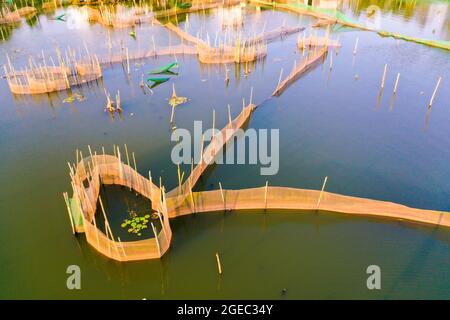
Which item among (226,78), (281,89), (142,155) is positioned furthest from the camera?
(226,78)

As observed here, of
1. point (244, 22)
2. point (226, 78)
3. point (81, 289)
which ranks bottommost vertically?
point (81, 289)

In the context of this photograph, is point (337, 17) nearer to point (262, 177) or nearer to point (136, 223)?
point (262, 177)

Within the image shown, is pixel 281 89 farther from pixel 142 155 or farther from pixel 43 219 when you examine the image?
pixel 43 219

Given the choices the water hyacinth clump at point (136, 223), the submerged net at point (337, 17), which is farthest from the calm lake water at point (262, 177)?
the submerged net at point (337, 17)

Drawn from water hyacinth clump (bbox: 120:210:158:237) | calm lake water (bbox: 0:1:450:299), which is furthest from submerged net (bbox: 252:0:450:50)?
water hyacinth clump (bbox: 120:210:158:237)

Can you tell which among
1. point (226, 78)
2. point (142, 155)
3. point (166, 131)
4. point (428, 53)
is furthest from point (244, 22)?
point (142, 155)

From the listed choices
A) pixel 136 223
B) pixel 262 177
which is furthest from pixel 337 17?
pixel 136 223

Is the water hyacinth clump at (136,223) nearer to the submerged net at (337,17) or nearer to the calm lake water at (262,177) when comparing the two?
the calm lake water at (262,177)

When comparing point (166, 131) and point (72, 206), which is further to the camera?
point (166, 131)

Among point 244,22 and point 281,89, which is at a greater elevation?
point 244,22
